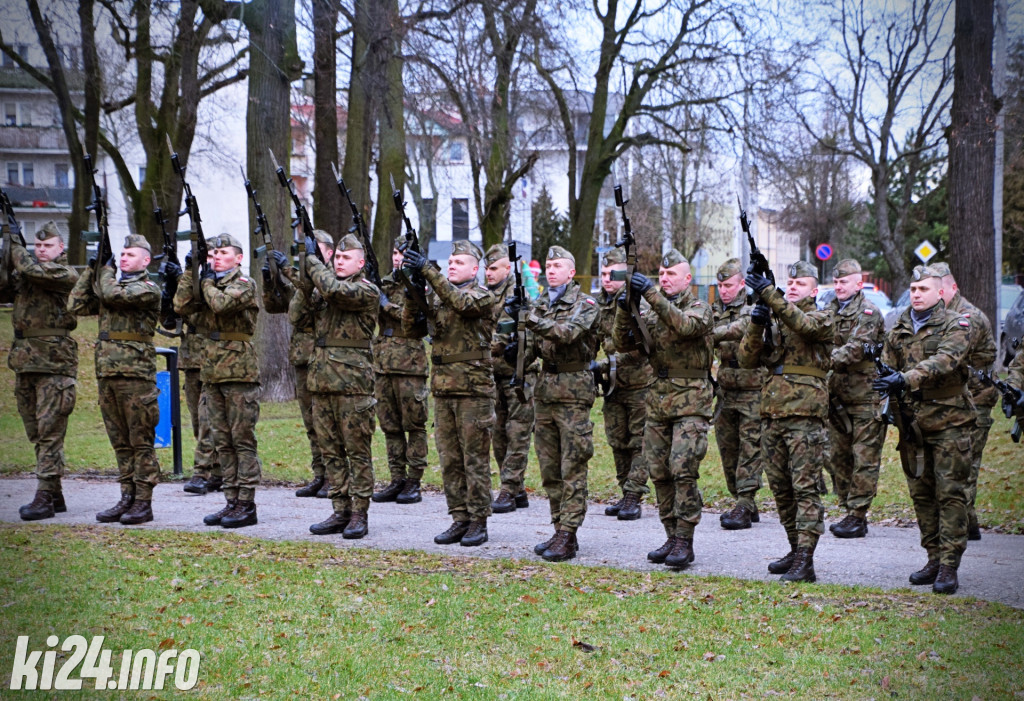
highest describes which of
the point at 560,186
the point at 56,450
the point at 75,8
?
the point at 560,186

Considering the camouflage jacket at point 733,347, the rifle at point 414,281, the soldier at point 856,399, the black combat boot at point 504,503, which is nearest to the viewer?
the rifle at point 414,281

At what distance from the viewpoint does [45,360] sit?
9.98 metres

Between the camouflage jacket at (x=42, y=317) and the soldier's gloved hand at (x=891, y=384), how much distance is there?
22.9 ft

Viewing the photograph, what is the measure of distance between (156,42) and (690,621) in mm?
8197

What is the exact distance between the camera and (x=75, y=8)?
4781mm

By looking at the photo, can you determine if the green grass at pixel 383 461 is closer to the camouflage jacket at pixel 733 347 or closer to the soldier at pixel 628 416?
the soldier at pixel 628 416

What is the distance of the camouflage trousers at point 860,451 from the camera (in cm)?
981

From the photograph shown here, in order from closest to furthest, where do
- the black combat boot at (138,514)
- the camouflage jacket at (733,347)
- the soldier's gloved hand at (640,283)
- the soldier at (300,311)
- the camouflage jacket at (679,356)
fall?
the soldier's gloved hand at (640,283)
the camouflage jacket at (679,356)
the black combat boot at (138,514)
the soldier at (300,311)
the camouflage jacket at (733,347)

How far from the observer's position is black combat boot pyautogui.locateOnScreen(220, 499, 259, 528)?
966 centimetres

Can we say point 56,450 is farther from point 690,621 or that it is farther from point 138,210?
point 138,210

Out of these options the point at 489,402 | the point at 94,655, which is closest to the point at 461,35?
the point at 489,402

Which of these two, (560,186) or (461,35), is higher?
(560,186)

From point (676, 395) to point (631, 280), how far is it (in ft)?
3.26

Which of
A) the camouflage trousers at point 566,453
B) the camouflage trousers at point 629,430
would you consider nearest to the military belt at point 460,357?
the camouflage trousers at point 566,453
